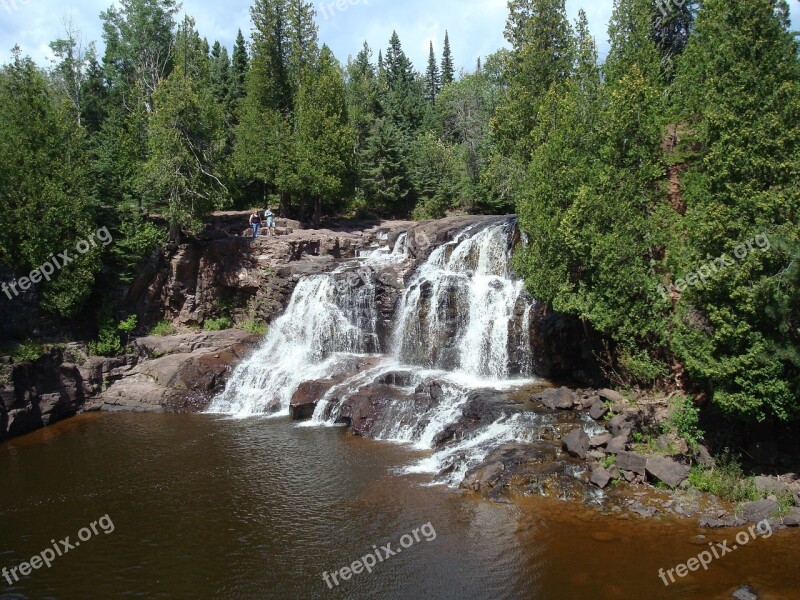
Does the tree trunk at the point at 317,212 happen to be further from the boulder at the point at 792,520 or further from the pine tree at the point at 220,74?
the boulder at the point at 792,520

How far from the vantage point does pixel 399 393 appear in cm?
1973

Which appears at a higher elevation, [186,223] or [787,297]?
[186,223]

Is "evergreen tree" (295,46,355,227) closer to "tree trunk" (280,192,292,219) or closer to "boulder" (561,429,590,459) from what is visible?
"tree trunk" (280,192,292,219)

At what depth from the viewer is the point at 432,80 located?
77.6 metres

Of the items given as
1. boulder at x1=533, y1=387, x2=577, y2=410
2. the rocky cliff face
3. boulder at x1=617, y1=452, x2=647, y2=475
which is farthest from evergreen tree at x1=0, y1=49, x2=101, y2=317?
boulder at x1=617, y1=452, x2=647, y2=475

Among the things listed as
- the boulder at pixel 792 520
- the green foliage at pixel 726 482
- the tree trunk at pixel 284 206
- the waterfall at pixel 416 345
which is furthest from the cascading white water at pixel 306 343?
the boulder at pixel 792 520

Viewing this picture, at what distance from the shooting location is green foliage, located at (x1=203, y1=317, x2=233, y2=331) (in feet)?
92.0

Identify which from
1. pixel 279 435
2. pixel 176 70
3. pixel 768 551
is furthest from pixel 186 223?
pixel 768 551

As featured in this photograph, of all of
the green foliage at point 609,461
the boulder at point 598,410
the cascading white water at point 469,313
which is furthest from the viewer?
the cascading white water at point 469,313

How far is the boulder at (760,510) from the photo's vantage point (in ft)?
39.3

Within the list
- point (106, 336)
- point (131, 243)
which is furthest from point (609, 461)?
point (131, 243)

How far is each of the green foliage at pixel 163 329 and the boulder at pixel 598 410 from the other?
19.5 m

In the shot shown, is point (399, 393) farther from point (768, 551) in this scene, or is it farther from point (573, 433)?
point (768, 551)

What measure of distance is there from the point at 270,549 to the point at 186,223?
19288mm
